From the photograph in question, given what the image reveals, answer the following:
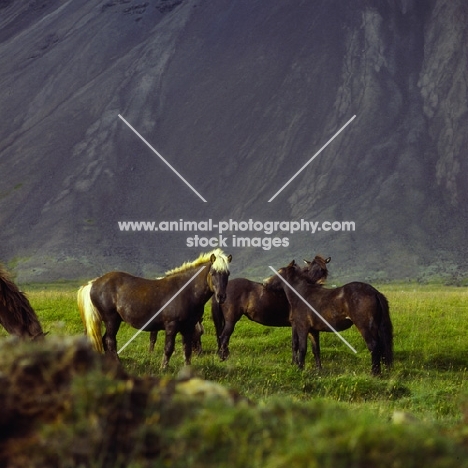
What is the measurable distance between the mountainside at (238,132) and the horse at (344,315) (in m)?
86.5

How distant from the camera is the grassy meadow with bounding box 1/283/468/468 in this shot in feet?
19.9

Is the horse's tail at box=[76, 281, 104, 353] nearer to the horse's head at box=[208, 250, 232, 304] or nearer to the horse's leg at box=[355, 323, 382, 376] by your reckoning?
the horse's head at box=[208, 250, 232, 304]

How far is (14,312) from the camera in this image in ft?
46.3

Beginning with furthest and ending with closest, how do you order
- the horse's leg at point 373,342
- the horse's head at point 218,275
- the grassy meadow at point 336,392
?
the horse's leg at point 373,342, the horse's head at point 218,275, the grassy meadow at point 336,392

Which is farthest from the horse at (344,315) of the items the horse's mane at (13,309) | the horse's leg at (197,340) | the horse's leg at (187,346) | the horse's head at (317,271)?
the horse's mane at (13,309)

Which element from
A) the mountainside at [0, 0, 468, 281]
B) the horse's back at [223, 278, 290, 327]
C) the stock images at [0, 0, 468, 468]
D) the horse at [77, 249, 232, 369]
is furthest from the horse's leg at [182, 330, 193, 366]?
the mountainside at [0, 0, 468, 281]

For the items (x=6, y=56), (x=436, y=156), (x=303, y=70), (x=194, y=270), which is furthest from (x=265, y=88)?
(x=194, y=270)

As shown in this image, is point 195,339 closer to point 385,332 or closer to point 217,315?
point 217,315

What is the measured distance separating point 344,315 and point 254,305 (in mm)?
3368

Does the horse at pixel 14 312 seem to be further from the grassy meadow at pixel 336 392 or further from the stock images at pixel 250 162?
the stock images at pixel 250 162

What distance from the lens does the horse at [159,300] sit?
1794 cm

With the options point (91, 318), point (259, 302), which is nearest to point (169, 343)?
point (91, 318)

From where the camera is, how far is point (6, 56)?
159 metres

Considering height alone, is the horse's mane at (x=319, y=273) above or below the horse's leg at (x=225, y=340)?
above
